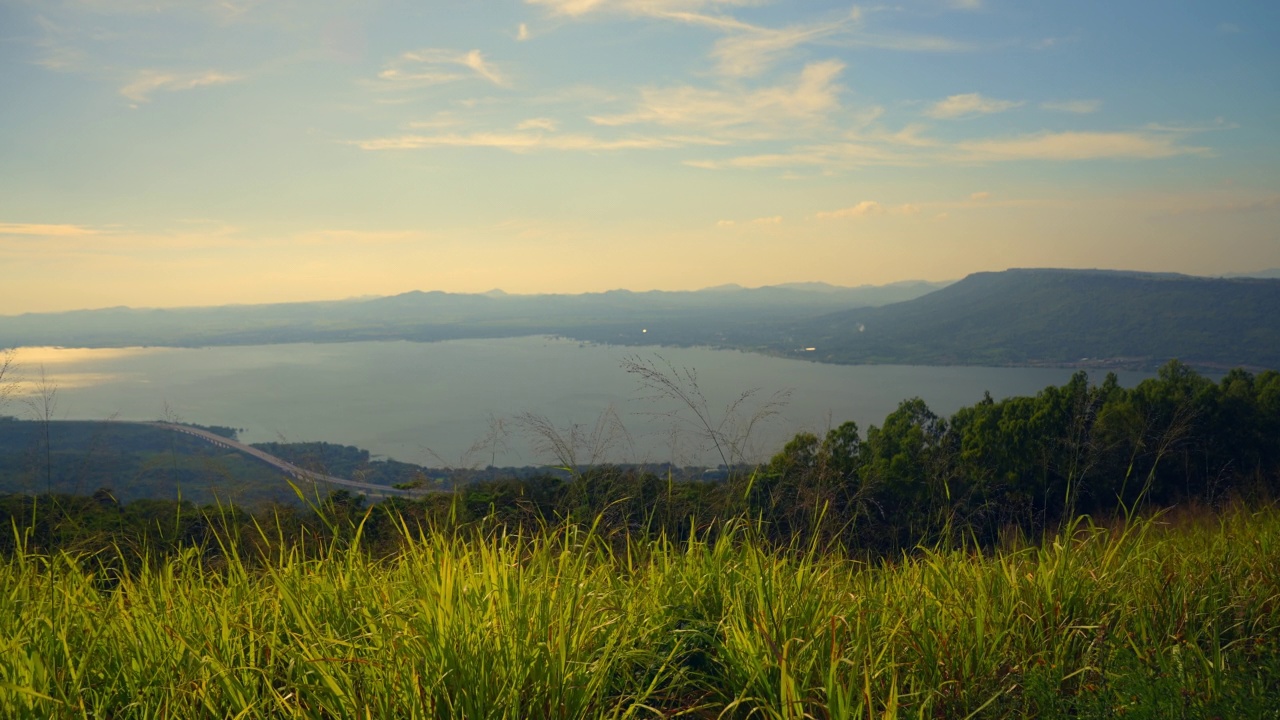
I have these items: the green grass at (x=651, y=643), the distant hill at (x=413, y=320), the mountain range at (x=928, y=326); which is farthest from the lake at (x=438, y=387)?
the green grass at (x=651, y=643)

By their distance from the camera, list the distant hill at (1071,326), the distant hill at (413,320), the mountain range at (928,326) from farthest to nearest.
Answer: the distant hill at (413,320) → the mountain range at (928,326) → the distant hill at (1071,326)

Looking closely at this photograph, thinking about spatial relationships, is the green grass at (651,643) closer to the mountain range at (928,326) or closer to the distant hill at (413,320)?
the mountain range at (928,326)

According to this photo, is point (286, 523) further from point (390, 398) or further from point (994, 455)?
point (390, 398)

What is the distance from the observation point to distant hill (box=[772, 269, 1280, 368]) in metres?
51.3

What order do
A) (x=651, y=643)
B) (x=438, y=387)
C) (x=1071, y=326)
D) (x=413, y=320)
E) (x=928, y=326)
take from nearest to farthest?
(x=651, y=643) → (x=438, y=387) → (x=1071, y=326) → (x=928, y=326) → (x=413, y=320)

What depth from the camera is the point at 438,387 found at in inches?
2205

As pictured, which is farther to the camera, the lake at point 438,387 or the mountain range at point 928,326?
the mountain range at point 928,326

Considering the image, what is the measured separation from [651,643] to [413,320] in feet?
396

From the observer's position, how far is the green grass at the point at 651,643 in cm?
188

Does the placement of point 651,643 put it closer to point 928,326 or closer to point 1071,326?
point 1071,326

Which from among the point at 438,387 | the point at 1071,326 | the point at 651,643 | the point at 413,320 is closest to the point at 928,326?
the point at 1071,326

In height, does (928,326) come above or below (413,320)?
below

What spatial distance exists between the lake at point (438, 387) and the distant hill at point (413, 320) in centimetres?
841

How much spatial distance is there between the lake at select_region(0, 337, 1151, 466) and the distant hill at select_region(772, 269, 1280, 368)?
5.45m
